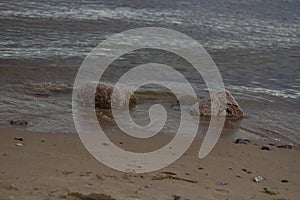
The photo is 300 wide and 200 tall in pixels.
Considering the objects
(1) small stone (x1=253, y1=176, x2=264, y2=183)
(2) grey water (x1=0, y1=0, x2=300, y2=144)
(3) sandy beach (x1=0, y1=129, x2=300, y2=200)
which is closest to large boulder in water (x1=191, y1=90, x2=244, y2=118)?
(2) grey water (x1=0, y1=0, x2=300, y2=144)

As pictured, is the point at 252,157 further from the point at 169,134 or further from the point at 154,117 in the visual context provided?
the point at 154,117

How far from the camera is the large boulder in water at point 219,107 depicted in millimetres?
7664

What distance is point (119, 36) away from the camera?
1349cm

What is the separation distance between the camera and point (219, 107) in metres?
7.73

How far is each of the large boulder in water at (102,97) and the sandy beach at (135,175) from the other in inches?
52.7

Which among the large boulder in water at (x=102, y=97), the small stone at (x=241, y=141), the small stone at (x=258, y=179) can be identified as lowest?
the small stone at (x=241, y=141)

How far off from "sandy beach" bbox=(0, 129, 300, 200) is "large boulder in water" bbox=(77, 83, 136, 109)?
134 cm

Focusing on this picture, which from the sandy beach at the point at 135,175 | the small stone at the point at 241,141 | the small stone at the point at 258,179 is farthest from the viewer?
the small stone at the point at 241,141

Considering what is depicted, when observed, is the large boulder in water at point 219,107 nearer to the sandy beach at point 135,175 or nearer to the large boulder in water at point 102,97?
the large boulder in water at point 102,97

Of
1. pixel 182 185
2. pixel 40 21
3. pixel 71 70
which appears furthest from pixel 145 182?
pixel 40 21

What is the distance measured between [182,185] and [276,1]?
18950 mm

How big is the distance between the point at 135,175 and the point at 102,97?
9.58ft

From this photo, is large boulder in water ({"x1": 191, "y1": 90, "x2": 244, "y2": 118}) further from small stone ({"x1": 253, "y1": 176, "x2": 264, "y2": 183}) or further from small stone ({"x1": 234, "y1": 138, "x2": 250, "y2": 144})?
small stone ({"x1": 253, "y1": 176, "x2": 264, "y2": 183})

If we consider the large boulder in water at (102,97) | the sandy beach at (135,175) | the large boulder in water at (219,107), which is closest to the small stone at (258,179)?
the sandy beach at (135,175)
